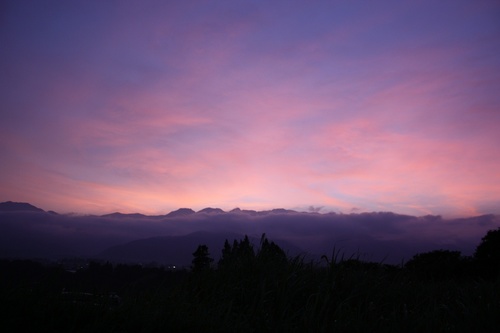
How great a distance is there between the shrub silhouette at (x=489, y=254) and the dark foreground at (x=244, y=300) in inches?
639

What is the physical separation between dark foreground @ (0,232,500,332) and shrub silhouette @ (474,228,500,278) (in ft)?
53.3

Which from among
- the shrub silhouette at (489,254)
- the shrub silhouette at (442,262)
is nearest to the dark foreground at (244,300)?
the shrub silhouette at (442,262)

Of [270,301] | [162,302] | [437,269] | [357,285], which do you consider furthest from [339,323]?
[437,269]

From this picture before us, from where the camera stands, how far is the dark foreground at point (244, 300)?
202 inches

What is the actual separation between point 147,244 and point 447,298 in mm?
181899

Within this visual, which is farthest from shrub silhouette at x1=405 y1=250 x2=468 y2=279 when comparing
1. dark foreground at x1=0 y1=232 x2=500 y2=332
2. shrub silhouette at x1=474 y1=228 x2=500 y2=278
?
dark foreground at x1=0 y1=232 x2=500 y2=332

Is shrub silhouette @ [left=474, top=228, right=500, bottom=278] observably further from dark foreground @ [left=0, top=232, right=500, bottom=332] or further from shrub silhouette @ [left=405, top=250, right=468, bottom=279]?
dark foreground @ [left=0, top=232, right=500, bottom=332]

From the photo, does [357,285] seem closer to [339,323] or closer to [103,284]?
[339,323]

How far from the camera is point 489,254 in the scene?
23.8 m

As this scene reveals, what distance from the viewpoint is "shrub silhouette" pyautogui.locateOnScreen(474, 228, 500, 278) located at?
73.6 ft

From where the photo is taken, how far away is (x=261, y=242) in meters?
9.02

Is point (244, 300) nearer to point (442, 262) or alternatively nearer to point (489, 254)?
point (442, 262)

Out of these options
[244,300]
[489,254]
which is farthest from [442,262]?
[244,300]

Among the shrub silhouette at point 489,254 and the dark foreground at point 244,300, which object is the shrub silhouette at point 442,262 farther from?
the dark foreground at point 244,300
